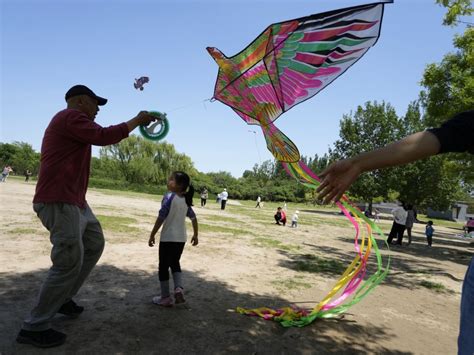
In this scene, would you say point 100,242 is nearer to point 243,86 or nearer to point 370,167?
point 243,86

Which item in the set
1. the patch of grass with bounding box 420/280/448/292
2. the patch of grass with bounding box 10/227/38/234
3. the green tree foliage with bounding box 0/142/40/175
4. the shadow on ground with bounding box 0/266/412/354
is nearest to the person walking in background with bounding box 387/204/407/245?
the patch of grass with bounding box 420/280/448/292

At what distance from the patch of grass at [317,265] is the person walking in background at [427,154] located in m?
6.26

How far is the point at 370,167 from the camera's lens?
5.44 ft

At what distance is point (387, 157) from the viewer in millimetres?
1625

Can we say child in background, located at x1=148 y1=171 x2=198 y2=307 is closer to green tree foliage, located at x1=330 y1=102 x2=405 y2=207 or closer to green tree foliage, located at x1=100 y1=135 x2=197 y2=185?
green tree foliage, located at x1=330 y1=102 x2=405 y2=207

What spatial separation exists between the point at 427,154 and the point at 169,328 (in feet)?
10.9

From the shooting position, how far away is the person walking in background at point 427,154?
1632 mm

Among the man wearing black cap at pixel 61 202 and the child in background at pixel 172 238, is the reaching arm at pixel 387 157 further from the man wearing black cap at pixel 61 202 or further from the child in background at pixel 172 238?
the child in background at pixel 172 238

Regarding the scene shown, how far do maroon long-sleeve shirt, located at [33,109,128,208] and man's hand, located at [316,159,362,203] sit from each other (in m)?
2.32

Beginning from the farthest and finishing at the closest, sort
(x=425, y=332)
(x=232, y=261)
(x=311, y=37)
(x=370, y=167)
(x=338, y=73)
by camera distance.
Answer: (x=232, y=261) < (x=425, y=332) < (x=338, y=73) < (x=311, y=37) < (x=370, y=167)

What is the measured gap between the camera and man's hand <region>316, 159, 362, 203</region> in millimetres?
1664

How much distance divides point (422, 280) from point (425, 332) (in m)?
3.71

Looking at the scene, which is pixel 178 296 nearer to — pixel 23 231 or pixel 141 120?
pixel 141 120

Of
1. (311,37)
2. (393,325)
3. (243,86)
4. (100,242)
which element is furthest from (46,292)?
(393,325)
